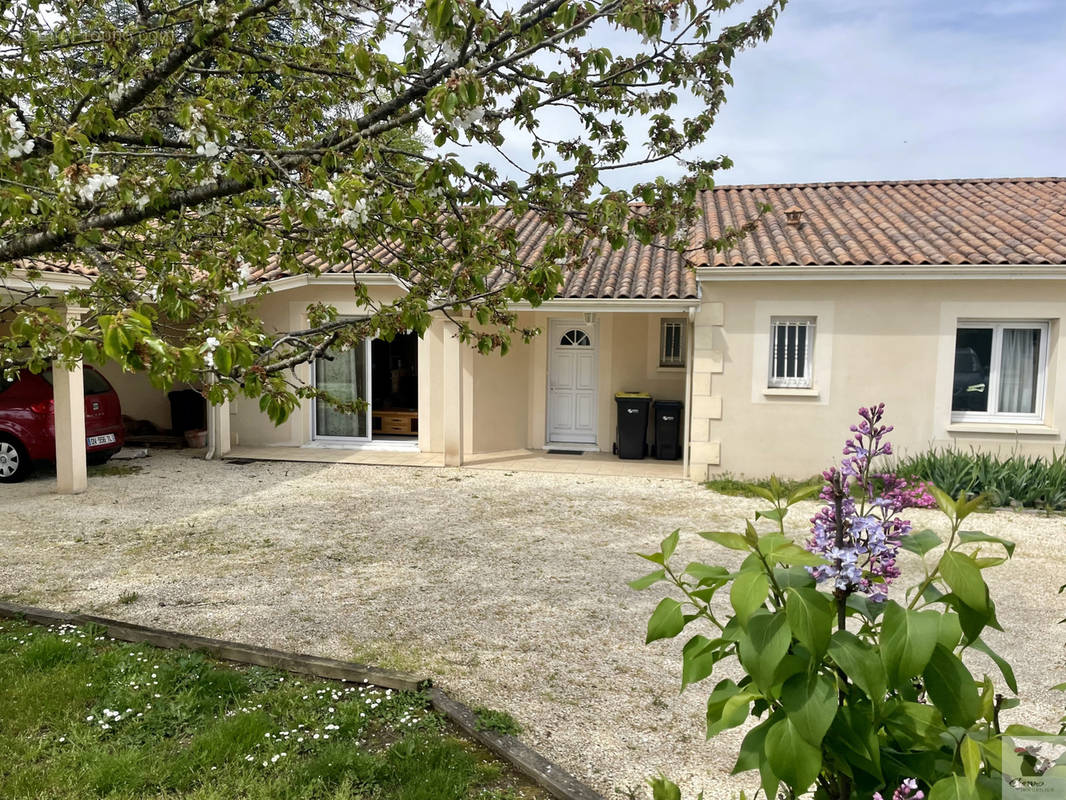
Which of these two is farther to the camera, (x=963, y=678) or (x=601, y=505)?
(x=601, y=505)

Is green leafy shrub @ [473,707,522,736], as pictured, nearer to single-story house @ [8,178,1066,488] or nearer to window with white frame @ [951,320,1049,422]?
single-story house @ [8,178,1066,488]

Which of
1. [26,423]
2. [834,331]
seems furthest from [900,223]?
[26,423]

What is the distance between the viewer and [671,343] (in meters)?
13.6

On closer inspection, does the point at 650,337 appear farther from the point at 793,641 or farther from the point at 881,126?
the point at 793,641

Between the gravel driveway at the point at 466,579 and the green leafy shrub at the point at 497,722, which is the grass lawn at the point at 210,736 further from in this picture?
the gravel driveway at the point at 466,579

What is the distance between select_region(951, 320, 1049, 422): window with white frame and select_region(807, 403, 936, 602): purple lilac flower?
1033 cm

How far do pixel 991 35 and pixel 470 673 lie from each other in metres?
7.78

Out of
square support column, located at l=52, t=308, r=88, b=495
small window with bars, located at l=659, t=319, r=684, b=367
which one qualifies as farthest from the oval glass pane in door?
square support column, located at l=52, t=308, r=88, b=495

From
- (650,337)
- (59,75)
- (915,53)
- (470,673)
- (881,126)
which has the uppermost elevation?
(881,126)

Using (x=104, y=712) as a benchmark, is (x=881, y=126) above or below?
above

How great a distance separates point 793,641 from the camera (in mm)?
1455

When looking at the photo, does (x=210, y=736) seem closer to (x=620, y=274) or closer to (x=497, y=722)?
(x=497, y=722)

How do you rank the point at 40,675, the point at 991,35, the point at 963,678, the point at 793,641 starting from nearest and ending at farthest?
the point at 963,678 < the point at 793,641 < the point at 40,675 < the point at 991,35

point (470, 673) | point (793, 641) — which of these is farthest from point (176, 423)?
point (793, 641)
